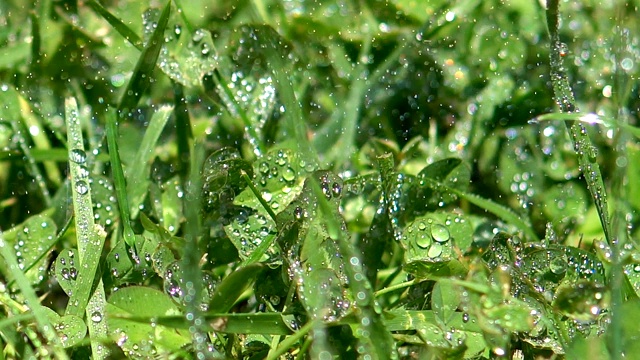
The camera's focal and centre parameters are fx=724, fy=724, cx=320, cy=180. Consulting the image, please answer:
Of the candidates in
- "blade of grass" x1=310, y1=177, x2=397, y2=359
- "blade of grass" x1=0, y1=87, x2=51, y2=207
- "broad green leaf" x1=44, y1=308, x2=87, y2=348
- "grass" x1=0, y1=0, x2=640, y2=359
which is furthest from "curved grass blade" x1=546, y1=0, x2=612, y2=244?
"blade of grass" x1=0, y1=87, x2=51, y2=207

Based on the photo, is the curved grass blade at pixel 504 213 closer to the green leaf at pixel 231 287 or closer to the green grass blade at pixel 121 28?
the green leaf at pixel 231 287

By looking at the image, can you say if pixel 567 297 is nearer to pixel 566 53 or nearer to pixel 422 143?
pixel 422 143

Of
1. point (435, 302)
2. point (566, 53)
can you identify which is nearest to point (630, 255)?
point (435, 302)

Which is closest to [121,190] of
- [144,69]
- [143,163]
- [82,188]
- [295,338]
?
[82,188]

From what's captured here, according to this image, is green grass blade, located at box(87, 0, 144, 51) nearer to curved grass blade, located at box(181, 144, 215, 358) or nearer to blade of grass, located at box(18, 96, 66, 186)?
blade of grass, located at box(18, 96, 66, 186)

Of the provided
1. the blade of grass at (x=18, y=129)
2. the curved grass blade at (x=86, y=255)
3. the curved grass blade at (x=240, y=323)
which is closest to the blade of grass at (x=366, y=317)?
the curved grass blade at (x=240, y=323)

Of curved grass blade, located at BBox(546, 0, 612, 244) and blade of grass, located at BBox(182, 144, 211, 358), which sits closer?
blade of grass, located at BBox(182, 144, 211, 358)

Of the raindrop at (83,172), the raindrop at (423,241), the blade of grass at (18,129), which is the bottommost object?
the raindrop at (423,241)
